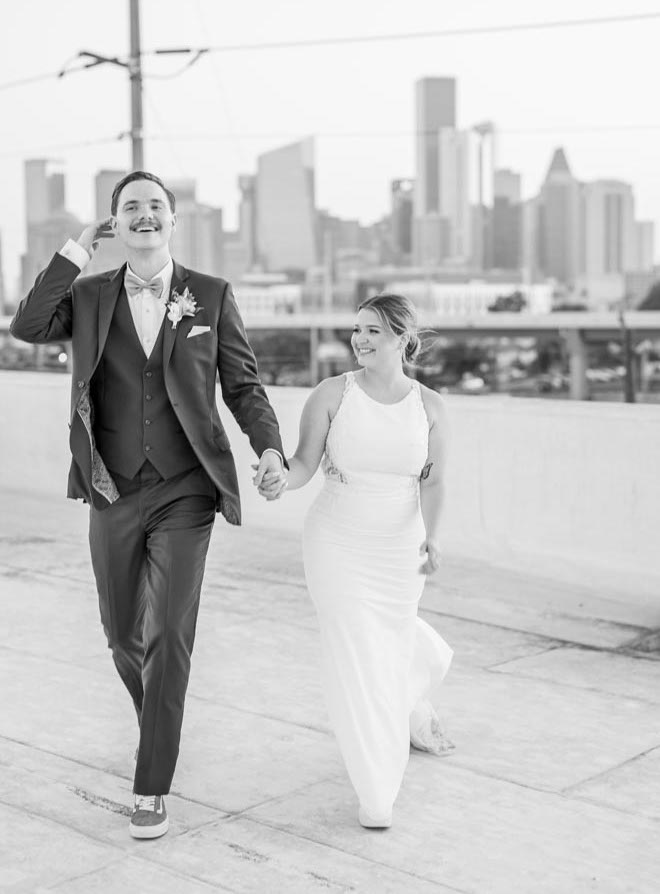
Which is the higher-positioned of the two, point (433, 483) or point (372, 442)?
point (372, 442)

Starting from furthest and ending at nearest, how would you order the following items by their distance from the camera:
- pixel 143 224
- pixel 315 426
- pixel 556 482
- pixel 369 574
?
1. pixel 556 482
2. pixel 315 426
3. pixel 369 574
4. pixel 143 224

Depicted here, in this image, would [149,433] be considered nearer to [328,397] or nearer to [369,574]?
[328,397]

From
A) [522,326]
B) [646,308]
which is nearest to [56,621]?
[522,326]

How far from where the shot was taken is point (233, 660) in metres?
6.90

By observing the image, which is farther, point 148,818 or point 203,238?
point 203,238

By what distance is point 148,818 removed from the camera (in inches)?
172

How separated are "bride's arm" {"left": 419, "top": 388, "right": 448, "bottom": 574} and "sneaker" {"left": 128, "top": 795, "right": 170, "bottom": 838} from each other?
4.09ft

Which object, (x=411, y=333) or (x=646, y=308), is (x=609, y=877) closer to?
(x=411, y=333)

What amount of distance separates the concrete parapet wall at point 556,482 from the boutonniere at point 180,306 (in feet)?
14.7

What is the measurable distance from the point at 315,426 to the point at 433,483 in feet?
1.58

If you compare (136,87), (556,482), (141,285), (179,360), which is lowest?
(556,482)

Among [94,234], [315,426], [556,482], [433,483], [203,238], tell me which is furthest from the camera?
[203,238]

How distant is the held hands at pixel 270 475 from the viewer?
4.54 m

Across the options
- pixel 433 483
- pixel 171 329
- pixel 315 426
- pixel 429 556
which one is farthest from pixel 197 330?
pixel 429 556
